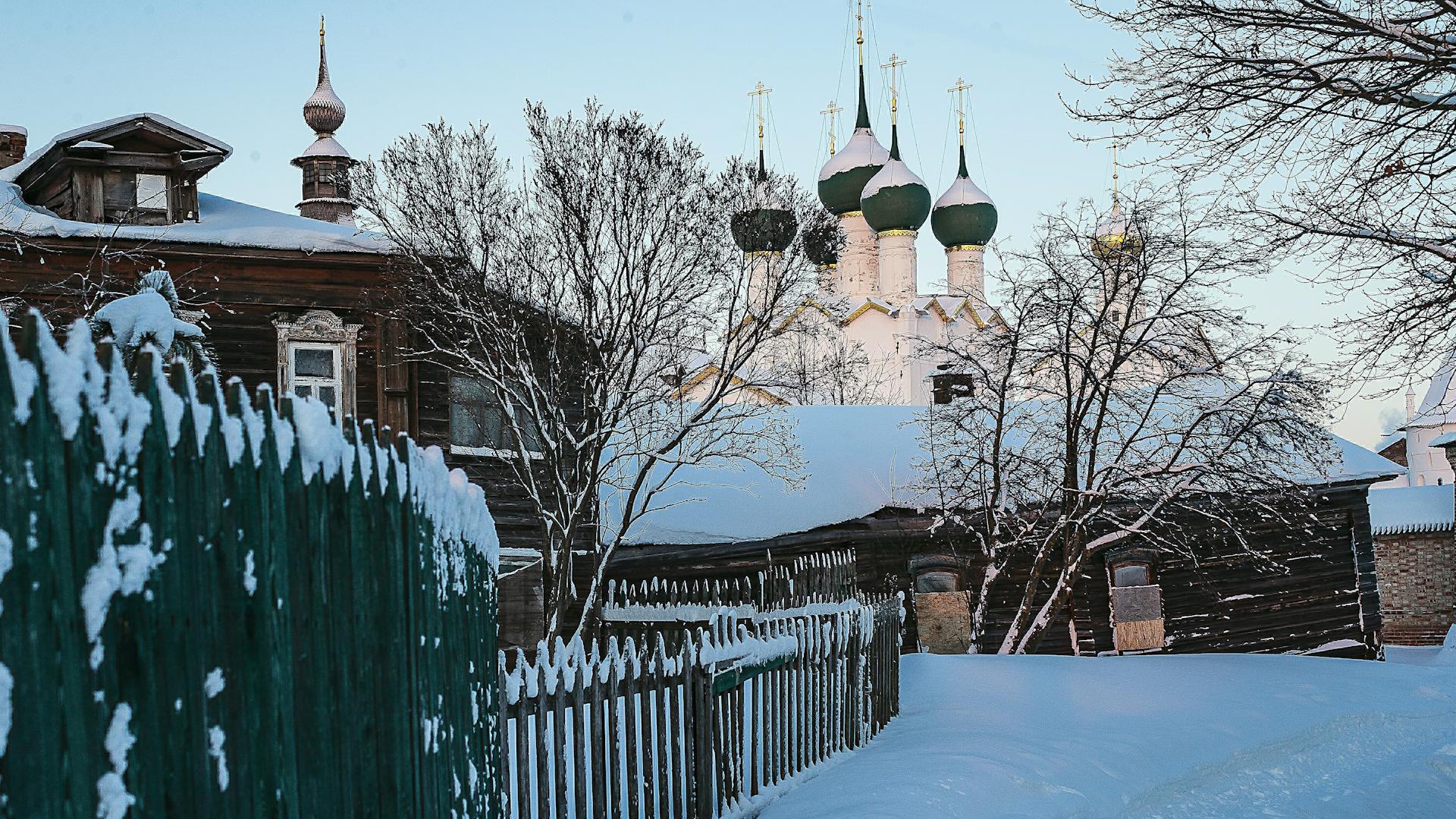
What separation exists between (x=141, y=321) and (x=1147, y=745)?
375 inches

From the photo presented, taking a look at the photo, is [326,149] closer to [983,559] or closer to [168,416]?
[983,559]

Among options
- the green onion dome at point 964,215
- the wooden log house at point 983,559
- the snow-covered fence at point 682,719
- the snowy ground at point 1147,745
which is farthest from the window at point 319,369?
the green onion dome at point 964,215

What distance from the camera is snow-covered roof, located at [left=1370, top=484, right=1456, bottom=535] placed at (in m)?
41.2

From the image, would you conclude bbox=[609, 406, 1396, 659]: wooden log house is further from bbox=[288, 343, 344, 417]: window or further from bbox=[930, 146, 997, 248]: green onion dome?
bbox=[930, 146, 997, 248]: green onion dome

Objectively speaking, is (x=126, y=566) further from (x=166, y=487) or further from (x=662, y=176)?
(x=662, y=176)

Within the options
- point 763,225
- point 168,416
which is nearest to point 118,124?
point 763,225

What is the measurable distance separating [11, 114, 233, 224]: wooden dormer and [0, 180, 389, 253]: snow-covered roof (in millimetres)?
287

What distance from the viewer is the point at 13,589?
7.72 ft

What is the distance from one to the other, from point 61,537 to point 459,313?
15567 mm

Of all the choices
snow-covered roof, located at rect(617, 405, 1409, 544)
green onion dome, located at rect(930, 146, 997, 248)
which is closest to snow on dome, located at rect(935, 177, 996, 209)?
green onion dome, located at rect(930, 146, 997, 248)

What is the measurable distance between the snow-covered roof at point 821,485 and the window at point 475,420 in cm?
231

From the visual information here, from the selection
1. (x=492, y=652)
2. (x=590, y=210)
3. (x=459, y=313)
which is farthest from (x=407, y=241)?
(x=492, y=652)

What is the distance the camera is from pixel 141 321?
6668 mm

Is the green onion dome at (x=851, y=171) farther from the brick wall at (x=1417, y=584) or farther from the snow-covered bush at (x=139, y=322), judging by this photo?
the snow-covered bush at (x=139, y=322)
